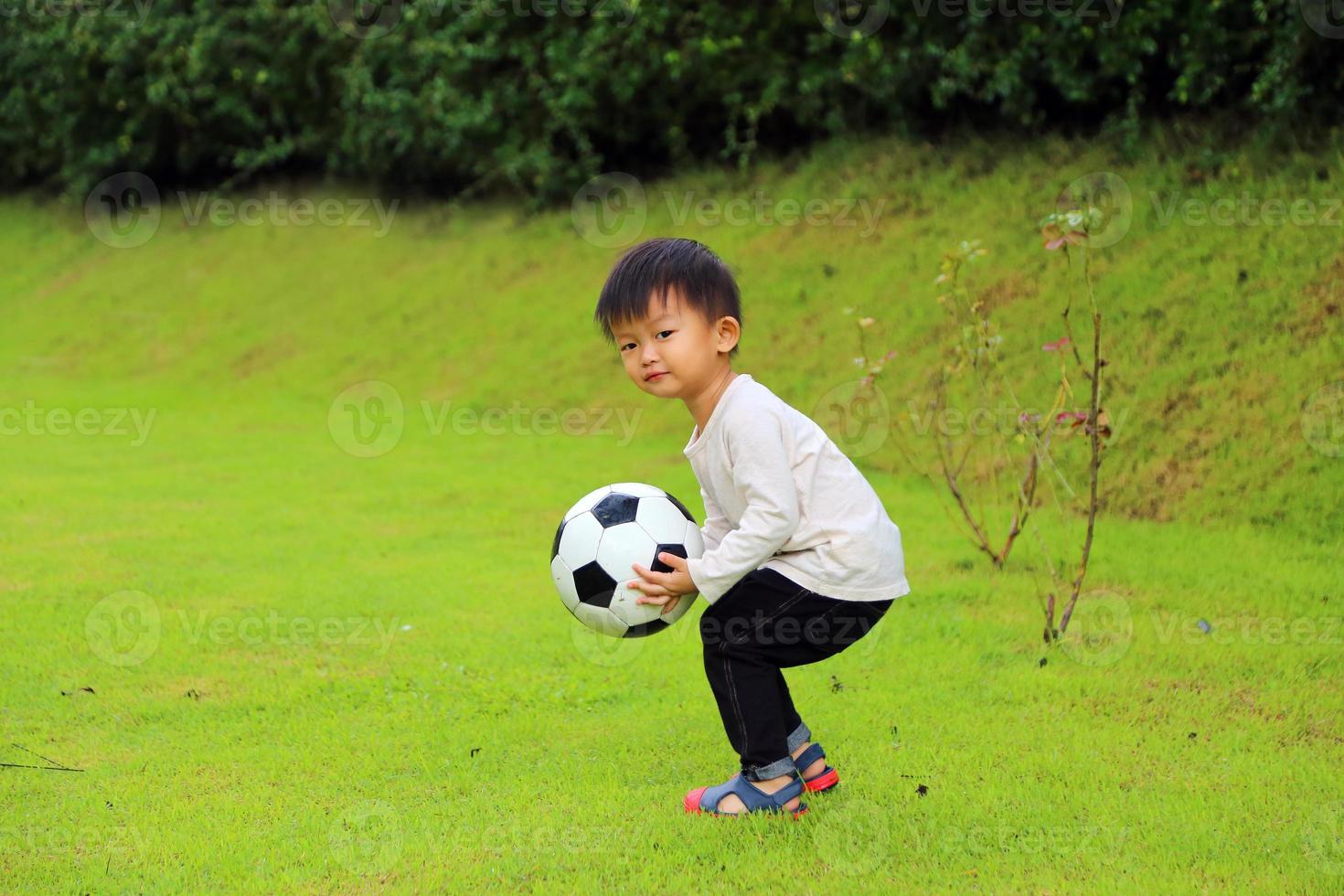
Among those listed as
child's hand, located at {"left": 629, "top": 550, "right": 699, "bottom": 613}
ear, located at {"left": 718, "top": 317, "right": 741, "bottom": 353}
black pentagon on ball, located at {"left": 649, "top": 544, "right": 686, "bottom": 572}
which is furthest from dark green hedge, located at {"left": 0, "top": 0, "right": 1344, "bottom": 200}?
child's hand, located at {"left": 629, "top": 550, "right": 699, "bottom": 613}

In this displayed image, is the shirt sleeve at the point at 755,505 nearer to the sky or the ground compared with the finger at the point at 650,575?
nearer to the sky

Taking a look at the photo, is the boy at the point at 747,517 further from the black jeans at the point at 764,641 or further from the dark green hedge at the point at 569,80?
the dark green hedge at the point at 569,80

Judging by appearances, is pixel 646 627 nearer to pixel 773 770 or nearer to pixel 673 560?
pixel 673 560

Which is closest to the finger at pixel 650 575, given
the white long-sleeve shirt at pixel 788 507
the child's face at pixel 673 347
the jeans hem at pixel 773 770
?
the white long-sleeve shirt at pixel 788 507

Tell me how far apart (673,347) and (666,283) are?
184 millimetres

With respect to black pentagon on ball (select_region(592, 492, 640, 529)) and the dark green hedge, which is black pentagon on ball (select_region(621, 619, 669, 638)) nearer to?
black pentagon on ball (select_region(592, 492, 640, 529))

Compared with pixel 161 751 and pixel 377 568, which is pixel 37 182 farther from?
pixel 161 751

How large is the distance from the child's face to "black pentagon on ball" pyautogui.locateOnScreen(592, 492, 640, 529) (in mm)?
428

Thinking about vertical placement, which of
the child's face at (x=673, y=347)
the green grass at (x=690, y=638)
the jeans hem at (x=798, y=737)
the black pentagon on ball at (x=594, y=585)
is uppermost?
the child's face at (x=673, y=347)

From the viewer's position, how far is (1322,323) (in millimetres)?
7879

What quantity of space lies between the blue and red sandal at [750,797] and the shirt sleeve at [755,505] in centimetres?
63

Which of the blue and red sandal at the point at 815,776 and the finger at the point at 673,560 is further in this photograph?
the blue and red sandal at the point at 815,776

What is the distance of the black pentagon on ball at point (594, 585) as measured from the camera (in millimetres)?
3643

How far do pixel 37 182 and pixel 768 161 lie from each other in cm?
1625
